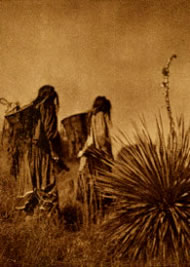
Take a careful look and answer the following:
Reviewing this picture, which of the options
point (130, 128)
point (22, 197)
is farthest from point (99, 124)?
point (22, 197)

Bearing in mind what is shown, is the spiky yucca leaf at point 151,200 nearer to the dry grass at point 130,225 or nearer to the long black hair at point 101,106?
the dry grass at point 130,225

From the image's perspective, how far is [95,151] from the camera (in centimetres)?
424

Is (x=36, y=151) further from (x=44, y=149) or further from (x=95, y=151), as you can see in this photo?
(x=95, y=151)

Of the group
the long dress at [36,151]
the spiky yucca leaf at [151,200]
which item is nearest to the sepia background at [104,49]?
the long dress at [36,151]

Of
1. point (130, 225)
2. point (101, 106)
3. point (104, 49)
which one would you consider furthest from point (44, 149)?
point (104, 49)

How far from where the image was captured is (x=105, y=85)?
499 cm

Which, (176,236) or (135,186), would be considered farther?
(135,186)

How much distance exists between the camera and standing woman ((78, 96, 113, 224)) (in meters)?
4.07

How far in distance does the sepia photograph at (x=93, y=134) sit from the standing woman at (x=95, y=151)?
0.05 feet

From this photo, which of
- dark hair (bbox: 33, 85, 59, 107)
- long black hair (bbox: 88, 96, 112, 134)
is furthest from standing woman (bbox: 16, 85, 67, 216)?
long black hair (bbox: 88, 96, 112, 134)

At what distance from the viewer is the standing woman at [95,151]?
407 cm

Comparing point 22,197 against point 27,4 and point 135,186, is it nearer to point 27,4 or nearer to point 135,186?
point 135,186

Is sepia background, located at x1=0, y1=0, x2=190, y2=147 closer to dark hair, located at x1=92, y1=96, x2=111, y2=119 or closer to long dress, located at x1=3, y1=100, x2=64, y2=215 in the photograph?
dark hair, located at x1=92, y1=96, x2=111, y2=119

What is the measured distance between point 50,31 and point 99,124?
1.48 meters
